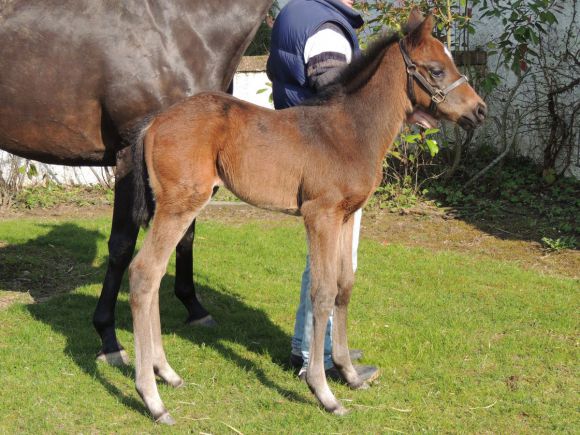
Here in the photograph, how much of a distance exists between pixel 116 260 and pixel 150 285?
40.4 inches

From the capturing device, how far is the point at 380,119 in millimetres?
4125

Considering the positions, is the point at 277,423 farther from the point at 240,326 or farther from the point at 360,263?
→ the point at 360,263

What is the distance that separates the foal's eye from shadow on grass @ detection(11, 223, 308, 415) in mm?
1846

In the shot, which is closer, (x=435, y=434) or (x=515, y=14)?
(x=435, y=434)

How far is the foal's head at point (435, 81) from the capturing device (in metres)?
4.05

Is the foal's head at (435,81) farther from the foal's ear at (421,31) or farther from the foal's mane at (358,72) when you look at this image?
the foal's mane at (358,72)

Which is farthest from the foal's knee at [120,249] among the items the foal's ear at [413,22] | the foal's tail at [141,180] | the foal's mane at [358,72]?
the foal's ear at [413,22]

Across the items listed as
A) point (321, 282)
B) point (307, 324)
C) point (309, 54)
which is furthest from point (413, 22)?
point (307, 324)

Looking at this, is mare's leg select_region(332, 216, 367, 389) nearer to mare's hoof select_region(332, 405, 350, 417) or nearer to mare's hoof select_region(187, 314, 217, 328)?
mare's hoof select_region(332, 405, 350, 417)

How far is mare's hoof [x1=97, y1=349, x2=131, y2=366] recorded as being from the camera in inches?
192

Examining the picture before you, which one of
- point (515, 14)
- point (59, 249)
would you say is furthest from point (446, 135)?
point (59, 249)

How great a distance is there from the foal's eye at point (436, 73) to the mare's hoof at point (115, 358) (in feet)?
8.19

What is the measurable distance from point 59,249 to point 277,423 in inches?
162

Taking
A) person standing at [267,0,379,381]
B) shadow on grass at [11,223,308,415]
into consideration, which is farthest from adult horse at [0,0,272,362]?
person standing at [267,0,379,381]
